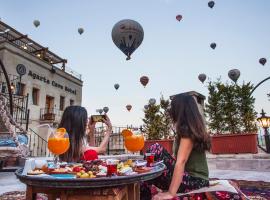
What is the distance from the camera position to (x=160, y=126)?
1560 centimetres

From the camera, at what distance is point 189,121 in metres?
1.93

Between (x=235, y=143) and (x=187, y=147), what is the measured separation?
808 centimetres

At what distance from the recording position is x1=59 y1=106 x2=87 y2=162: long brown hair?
6.97ft

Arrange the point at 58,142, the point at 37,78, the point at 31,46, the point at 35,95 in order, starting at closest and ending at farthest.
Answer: the point at 58,142 → the point at 37,78 → the point at 35,95 → the point at 31,46

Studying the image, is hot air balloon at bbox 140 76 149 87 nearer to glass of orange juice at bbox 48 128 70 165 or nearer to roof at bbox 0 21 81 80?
roof at bbox 0 21 81 80

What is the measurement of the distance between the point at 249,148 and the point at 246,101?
8404mm

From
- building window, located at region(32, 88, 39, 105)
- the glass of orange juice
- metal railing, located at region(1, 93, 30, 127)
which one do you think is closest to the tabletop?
the glass of orange juice

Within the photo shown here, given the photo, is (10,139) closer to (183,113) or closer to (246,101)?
(183,113)

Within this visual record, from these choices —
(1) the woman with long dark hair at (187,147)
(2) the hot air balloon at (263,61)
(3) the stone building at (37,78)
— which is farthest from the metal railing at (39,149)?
(2) the hot air balloon at (263,61)

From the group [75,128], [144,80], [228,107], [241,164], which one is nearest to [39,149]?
[144,80]

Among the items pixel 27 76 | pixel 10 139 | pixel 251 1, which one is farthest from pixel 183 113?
pixel 27 76

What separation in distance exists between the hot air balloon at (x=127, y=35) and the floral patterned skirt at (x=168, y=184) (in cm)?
617

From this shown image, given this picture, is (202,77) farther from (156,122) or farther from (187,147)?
(187,147)

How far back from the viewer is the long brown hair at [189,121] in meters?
1.89
